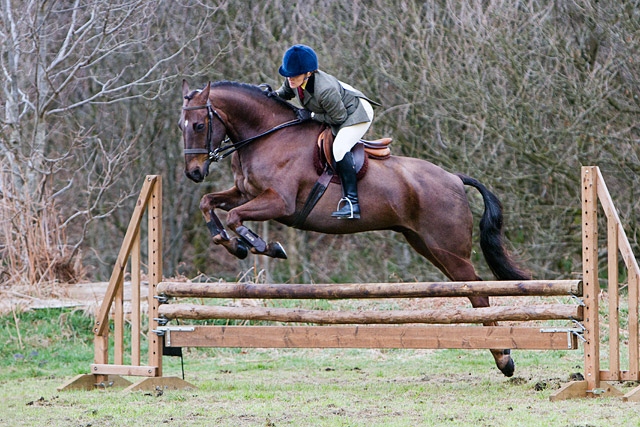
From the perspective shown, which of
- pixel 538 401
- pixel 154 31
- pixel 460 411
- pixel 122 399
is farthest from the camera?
pixel 154 31

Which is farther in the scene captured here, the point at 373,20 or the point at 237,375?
the point at 373,20

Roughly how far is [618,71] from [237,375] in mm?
6211

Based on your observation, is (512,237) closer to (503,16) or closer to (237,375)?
(503,16)

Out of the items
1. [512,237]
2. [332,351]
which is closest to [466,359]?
[332,351]

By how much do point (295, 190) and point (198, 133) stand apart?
29.6 inches

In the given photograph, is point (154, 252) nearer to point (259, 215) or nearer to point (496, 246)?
point (259, 215)

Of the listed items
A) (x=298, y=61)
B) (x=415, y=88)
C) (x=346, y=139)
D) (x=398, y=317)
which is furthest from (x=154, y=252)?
(x=415, y=88)

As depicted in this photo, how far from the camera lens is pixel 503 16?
10.9 m

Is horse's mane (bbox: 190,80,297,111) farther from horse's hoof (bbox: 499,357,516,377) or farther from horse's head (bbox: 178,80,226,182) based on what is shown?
horse's hoof (bbox: 499,357,516,377)

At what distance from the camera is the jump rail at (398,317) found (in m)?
5.24

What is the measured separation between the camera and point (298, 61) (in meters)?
5.71

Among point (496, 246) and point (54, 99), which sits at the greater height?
point (54, 99)

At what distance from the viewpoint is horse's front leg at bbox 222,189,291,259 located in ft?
18.8

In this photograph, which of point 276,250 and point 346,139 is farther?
point 346,139
